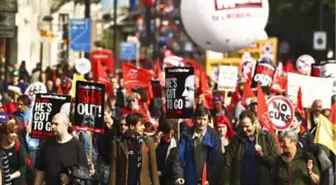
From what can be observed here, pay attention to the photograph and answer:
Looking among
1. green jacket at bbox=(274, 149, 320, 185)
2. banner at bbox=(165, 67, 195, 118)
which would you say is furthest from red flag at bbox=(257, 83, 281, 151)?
green jacket at bbox=(274, 149, 320, 185)

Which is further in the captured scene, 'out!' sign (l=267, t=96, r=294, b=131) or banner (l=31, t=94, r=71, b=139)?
'out!' sign (l=267, t=96, r=294, b=131)

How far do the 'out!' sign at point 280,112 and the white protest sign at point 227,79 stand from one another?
681cm

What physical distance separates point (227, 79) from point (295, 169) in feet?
32.5

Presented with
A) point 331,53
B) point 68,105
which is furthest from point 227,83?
point 331,53

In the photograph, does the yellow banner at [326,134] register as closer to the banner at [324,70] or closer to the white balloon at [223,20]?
the banner at [324,70]

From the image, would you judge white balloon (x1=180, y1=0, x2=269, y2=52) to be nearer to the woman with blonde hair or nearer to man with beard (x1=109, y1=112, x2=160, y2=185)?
the woman with blonde hair

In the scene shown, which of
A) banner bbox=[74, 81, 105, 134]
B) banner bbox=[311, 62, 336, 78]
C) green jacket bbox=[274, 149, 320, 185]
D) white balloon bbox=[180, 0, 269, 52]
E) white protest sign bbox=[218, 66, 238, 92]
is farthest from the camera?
white protest sign bbox=[218, 66, 238, 92]

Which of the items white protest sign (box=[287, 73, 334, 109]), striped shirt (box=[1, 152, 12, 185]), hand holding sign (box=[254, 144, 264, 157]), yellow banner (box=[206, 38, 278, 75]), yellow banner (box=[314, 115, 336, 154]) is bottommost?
striped shirt (box=[1, 152, 12, 185])

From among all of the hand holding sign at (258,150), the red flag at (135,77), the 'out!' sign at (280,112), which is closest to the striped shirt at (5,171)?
the hand holding sign at (258,150)

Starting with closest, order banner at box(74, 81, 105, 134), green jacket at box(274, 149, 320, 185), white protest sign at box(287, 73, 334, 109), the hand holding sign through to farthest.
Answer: green jacket at box(274, 149, 320, 185) < the hand holding sign < banner at box(74, 81, 105, 134) < white protest sign at box(287, 73, 334, 109)

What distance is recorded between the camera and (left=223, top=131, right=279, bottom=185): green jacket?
13672 millimetres

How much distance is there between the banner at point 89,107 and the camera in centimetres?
1514

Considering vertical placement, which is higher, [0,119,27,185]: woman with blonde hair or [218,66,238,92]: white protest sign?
[218,66,238,92]: white protest sign

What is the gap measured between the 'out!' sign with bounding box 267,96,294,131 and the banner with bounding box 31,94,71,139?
2.37 m
